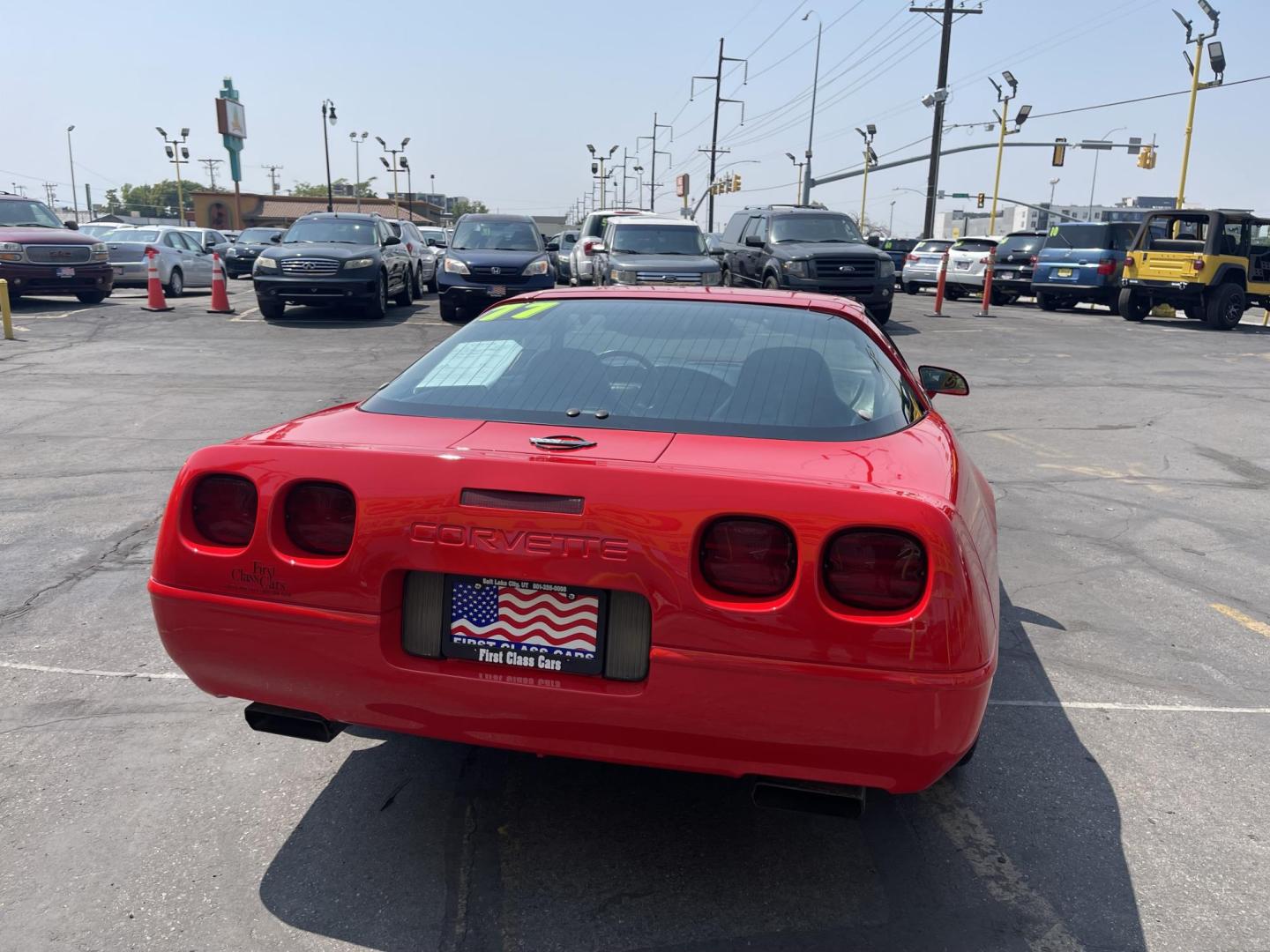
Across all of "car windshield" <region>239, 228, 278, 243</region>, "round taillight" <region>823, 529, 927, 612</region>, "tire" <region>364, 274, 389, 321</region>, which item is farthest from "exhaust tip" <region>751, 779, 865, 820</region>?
"car windshield" <region>239, 228, 278, 243</region>

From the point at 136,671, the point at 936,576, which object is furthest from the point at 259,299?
the point at 936,576

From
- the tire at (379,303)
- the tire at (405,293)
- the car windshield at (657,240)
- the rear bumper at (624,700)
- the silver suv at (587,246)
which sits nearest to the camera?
the rear bumper at (624,700)

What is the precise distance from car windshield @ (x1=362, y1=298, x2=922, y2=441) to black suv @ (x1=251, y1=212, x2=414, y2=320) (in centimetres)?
1459

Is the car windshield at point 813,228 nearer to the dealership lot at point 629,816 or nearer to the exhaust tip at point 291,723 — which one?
the dealership lot at point 629,816

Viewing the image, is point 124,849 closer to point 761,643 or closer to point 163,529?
point 163,529

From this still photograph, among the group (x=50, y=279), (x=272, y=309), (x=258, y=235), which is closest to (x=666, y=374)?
(x=272, y=309)

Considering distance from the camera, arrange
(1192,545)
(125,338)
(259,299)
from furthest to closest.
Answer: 1. (259,299)
2. (125,338)
3. (1192,545)

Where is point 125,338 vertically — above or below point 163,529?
below

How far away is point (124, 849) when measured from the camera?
281 centimetres

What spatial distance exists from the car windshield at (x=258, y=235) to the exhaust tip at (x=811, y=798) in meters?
32.3

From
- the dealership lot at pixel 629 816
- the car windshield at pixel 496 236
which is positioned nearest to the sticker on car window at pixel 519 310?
the dealership lot at pixel 629 816

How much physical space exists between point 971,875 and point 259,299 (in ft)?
55.9

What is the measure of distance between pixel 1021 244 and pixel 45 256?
70.2 feet

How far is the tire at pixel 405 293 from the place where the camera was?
20234mm
